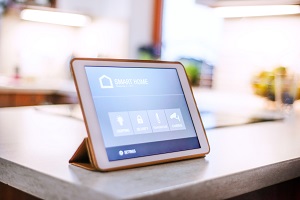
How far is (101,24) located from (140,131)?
Result: 385 centimetres

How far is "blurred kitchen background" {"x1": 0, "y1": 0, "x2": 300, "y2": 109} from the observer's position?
9.84ft

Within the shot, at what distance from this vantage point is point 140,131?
752 millimetres

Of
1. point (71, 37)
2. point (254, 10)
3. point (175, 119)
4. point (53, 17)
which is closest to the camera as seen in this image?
point (175, 119)

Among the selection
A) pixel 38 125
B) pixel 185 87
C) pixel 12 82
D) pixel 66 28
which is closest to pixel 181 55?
pixel 66 28

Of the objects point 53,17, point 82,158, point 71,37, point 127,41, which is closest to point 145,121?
point 82,158

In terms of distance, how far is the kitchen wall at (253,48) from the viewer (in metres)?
2.67

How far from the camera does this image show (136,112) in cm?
76

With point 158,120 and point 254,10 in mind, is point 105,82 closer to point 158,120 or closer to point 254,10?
Result: point 158,120

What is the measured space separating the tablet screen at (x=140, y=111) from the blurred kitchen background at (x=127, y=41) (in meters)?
2.08

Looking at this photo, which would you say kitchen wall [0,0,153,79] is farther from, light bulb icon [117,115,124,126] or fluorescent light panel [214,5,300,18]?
light bulb icon [117,115,124,126]

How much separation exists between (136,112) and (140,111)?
0.01 metres

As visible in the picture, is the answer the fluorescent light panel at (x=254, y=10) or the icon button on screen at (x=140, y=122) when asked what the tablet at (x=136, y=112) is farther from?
the fluorescent light panel at (x=254, y=10)

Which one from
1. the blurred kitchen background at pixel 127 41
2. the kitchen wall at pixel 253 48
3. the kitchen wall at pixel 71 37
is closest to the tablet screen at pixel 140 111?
the kitchen wall at pixel 253 48

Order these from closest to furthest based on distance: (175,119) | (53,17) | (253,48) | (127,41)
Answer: (175,119)
(253,48)
(53,17)
(127,41)
